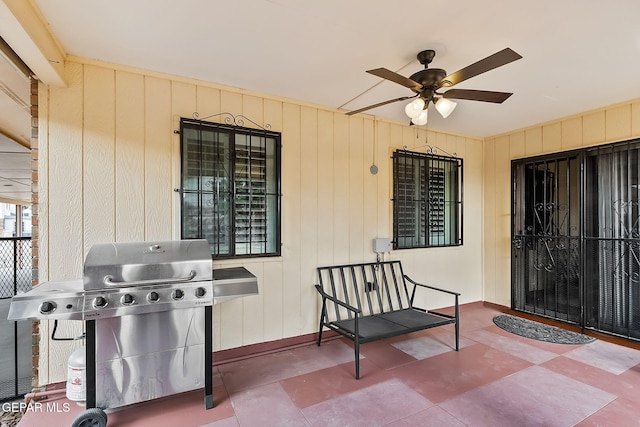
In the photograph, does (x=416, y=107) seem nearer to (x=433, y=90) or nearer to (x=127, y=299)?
(x=433, y=90)

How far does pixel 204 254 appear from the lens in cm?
235

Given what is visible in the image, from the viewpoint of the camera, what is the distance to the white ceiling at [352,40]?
1.94 metres

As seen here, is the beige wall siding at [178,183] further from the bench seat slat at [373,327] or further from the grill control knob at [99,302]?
the grill control knob at [99,302]

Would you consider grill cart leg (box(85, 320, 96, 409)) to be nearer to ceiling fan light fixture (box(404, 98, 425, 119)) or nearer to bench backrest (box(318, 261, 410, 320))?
bench backrest (box(318, 261, 410, 320))

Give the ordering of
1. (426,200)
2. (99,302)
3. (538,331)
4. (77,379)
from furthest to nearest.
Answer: (426,200) → (538,331) → (77,379) → (99,302)

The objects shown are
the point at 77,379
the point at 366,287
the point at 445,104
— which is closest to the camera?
the point at 77,379

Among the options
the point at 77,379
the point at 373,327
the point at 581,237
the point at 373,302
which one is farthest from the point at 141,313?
the point at 581,237

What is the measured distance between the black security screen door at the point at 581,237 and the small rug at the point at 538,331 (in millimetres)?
226

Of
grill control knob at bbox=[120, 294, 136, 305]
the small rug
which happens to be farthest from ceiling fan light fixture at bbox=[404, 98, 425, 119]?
the small rug

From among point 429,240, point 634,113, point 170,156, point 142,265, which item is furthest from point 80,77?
point 634,113

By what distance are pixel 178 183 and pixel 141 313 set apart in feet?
3.91

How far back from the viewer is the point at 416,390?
2533 millimetres

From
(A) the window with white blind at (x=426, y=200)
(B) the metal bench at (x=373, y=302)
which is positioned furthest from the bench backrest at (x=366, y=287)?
(A) the window with white blind at (x=426, y=200)

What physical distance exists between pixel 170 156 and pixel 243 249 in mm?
1088
